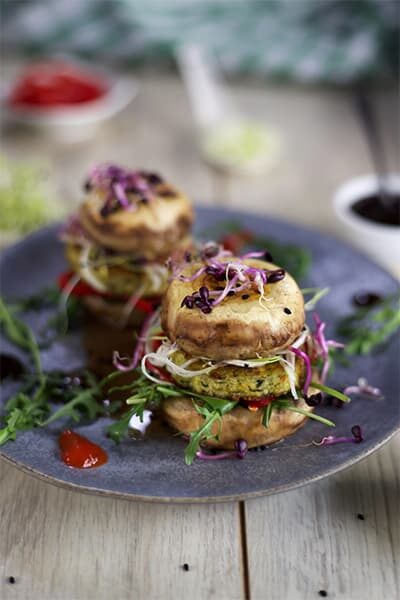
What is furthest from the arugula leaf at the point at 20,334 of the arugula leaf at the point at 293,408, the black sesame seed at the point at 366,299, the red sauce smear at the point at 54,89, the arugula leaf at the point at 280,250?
the red sauce smear at the point at 54,89

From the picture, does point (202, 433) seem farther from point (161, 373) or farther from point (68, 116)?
point (68, 116)

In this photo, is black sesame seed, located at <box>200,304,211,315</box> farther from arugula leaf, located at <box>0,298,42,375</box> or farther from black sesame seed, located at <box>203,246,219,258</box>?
arugula leaf, located at <box>0,298,42,375</box>

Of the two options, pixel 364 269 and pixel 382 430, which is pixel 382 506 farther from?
pixel 364 269

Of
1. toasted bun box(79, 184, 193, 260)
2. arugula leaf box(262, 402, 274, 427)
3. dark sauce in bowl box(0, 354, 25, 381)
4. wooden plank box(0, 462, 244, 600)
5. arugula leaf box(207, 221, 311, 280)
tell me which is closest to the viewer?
wooden plank box(0, 462, 244, 600)

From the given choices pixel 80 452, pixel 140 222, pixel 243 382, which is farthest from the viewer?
pixel 140 222

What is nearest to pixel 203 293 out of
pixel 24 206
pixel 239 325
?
pixel 239 325

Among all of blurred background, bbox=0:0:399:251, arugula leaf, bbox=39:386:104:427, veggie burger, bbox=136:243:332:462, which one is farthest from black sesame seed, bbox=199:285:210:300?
blurred background, bbox=0:0:399:251
